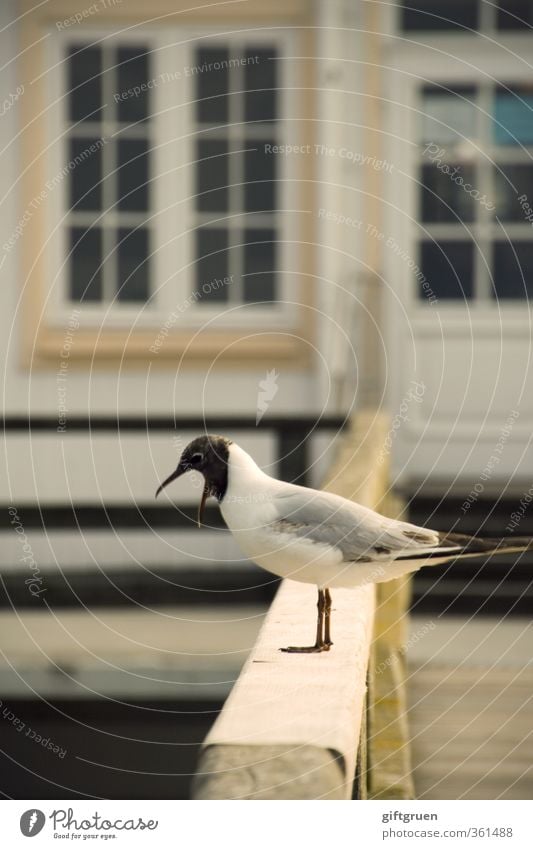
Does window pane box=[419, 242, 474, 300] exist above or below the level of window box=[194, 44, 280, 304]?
below

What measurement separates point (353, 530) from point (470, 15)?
5.61 metres

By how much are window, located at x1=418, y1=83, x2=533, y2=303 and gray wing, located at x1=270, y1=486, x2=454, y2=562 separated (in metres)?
5.37

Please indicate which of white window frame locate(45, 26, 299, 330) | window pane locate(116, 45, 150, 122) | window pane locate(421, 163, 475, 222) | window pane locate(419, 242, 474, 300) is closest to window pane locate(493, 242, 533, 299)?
window pane locate(419, 242, 474, 300)

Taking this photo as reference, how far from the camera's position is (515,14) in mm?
7133

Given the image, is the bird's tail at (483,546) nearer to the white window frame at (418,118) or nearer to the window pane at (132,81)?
the white window frame at (418,118)

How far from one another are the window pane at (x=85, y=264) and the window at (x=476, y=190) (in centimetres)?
172

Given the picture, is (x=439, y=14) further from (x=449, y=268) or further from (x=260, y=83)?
(x=449, y=268)

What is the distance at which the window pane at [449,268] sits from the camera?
24.3ft

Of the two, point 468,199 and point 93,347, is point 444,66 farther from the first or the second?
point 93,347

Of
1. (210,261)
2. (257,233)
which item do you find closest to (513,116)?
(257,233)

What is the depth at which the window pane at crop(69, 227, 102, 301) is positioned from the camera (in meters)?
7.53

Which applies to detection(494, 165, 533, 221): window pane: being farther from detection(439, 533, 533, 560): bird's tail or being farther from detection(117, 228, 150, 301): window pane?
detection(439, 533, 533, 560): bird's tail
